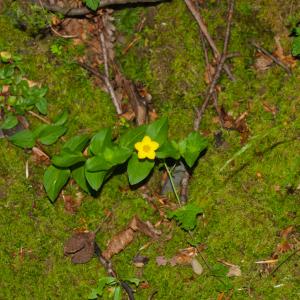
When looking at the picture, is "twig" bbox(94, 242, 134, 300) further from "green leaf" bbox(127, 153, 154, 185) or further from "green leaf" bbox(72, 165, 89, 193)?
"green leaf" bbox(127, 153, 154, 185)

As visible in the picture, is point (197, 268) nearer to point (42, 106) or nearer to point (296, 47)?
point (42, 106)

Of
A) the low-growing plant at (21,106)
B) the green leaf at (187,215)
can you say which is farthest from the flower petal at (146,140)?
the low-growing plant at (21,106)

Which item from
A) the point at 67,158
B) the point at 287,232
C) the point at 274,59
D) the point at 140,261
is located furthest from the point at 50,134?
the point at 287,232

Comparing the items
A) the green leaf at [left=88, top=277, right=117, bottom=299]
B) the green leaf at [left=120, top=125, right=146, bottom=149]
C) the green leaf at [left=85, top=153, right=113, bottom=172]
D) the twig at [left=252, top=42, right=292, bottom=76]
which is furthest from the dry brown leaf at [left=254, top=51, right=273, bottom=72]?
the green leaf at [left=88, top=277, right=117, bottom=299]

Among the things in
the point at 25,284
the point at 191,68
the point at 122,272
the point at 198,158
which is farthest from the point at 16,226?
the point at 191,68

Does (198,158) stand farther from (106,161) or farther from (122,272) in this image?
(122,272)

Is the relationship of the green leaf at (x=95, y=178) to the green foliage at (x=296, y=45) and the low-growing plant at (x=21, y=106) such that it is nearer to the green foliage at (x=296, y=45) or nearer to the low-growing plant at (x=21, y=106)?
the low-growing plant at (x=21, y=106)
